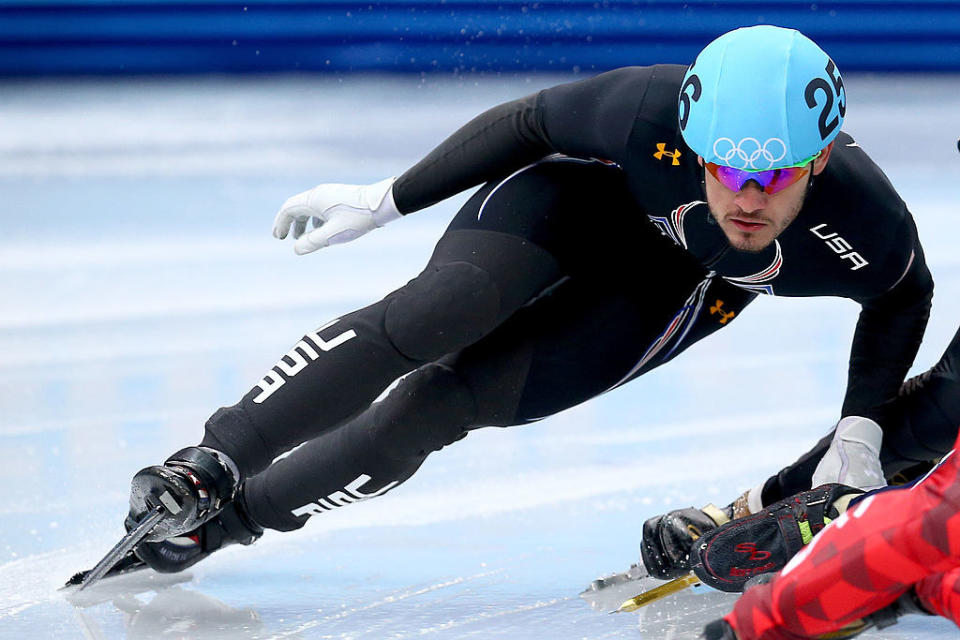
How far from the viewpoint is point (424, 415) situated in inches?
84.8

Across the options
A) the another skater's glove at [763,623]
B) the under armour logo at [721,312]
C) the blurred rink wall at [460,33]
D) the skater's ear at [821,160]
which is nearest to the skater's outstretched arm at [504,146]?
the skater's ear at [821,160]

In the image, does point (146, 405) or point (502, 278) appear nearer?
point (502, 278)

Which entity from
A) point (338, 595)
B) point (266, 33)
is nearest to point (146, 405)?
point (338, 595)

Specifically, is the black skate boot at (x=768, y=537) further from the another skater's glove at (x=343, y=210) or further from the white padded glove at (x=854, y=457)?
the another skater's glove at (x=343, y=210)

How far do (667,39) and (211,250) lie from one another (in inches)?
110

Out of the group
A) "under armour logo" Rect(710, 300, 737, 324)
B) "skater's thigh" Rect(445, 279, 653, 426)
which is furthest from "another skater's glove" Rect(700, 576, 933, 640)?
"under armour logo" Rect(710, 300, 737, 324)

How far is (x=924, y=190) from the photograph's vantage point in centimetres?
454

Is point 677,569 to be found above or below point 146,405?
below

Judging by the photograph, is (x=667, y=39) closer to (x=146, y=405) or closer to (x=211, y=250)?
(x=211, y=250)

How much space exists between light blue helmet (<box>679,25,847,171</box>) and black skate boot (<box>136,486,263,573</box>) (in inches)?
41.2

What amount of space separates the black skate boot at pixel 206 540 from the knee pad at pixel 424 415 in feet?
1.05

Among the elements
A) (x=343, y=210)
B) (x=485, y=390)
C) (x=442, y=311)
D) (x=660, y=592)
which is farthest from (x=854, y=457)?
(x=343, y=210)

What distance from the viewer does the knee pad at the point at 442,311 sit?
196 centimetres

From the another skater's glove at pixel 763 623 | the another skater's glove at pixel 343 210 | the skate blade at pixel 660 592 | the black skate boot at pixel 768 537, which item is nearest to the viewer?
the another skater's glove at pixel 763 623
